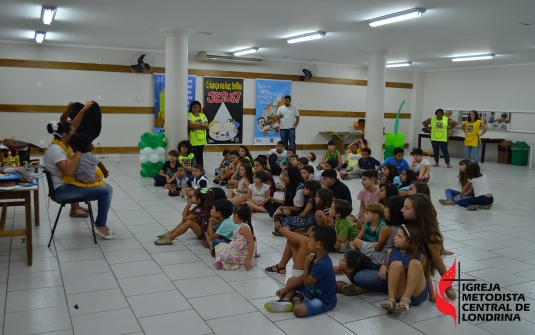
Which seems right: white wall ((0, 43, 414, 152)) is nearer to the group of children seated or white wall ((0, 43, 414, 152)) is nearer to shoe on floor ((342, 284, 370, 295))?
the group of children seated

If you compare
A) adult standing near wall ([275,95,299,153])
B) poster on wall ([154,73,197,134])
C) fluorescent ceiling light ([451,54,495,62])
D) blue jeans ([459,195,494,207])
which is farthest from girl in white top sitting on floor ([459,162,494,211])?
poster on wall ([154,73,197,134])

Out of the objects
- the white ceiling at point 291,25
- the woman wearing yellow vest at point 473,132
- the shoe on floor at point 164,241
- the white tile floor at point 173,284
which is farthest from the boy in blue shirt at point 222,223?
the woman wearing yellow vest at point 473,132

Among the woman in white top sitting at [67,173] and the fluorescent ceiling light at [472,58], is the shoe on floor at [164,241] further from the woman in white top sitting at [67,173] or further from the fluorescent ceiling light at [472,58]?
the fluorescent ceiling light at [472,58]

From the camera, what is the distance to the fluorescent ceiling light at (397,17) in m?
7.06

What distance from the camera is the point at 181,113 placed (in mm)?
9805

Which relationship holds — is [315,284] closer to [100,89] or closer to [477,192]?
[477,192]

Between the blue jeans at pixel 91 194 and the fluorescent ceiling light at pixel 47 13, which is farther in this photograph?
the fluorescent ceiling light at pixel 47 13

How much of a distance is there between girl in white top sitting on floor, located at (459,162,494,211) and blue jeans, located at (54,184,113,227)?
5363 millimetres

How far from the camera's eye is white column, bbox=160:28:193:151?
9523 millimetres

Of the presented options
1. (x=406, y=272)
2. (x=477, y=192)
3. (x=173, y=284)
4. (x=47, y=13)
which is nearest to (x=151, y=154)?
(x=47, y=13)

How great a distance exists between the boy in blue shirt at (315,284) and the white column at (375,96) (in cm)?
886

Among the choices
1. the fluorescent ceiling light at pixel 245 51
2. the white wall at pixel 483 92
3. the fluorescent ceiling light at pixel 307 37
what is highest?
the fluorescent ceiling light at pixel 245 51

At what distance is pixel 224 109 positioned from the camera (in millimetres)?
14203

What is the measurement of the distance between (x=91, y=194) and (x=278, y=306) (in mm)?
2655
